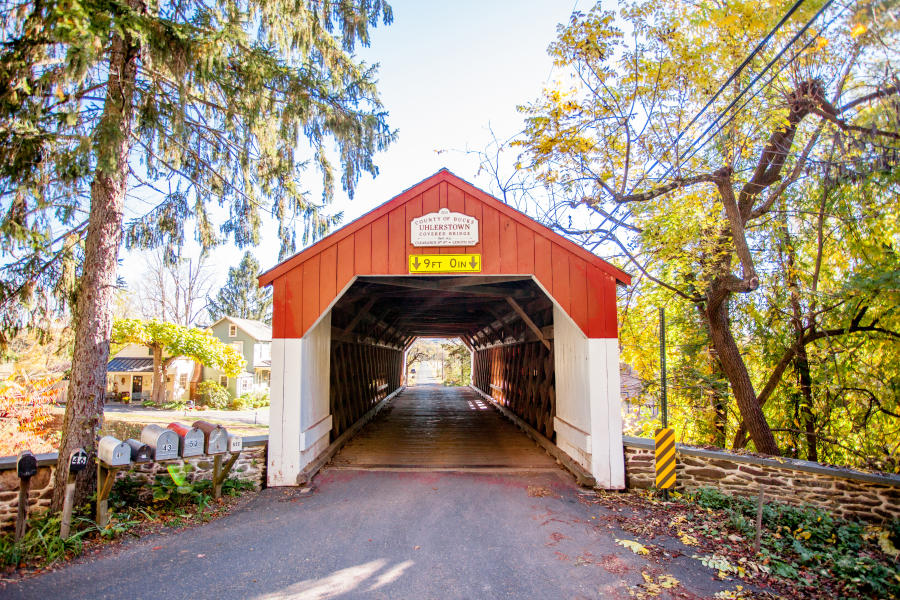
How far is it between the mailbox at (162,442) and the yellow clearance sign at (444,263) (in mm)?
3094

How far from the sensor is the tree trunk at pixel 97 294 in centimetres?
445

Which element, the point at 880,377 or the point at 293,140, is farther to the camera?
the point at 880,377

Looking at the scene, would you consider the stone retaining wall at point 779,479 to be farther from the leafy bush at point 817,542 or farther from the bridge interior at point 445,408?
the bridge interior at point 445,408

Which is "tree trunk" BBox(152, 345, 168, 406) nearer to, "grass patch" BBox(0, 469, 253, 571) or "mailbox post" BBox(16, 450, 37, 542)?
"grass patch" BBox(0, 469, 253, 571)

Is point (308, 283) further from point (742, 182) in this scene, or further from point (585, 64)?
point (742, 182)

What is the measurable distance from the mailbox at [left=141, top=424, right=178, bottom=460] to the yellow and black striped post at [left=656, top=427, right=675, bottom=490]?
5.03 m

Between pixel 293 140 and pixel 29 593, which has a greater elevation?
pixel 293 140

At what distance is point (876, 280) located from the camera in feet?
15.3

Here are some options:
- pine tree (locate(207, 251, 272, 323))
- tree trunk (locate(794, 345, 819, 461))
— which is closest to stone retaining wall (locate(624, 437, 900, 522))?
tree trunk (locate(794, 345, 819, 461))

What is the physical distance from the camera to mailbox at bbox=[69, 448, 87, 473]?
157 inches

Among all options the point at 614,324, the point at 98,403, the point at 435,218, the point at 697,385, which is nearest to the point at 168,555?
the point at 98,403

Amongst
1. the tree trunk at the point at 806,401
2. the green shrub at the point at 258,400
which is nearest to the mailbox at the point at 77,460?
the tree trunk at the point at 806,401

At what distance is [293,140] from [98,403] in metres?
3.51

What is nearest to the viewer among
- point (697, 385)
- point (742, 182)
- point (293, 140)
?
point (293, 140)
